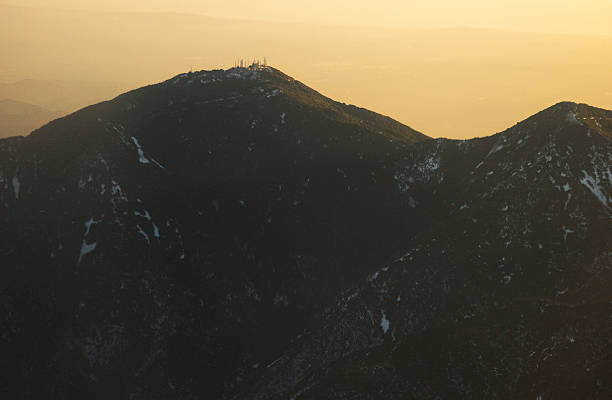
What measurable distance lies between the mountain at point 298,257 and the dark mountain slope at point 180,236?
14.7 inches

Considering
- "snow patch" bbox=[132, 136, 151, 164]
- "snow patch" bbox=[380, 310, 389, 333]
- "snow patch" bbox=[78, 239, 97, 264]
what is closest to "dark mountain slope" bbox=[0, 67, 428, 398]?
"snow patch" bbox=[78, 239, 97, 264]

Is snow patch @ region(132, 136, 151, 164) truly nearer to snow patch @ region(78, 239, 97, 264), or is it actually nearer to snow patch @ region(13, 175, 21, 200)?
snow patch @ region(78, 239, 97, 264)

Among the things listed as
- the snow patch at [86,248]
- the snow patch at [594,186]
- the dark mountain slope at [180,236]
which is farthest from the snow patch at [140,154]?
the snow patch at [594,186]

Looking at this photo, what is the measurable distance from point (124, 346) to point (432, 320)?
53.4 meters

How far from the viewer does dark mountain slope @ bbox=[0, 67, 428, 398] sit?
86625mm

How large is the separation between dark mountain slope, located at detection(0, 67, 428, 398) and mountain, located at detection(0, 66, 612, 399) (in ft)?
1.22

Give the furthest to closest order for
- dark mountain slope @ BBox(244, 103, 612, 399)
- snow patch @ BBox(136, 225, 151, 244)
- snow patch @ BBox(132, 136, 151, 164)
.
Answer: snow patch @ BBox(132, 136, 151, 164), snow patch @ BBox(136, 225, 151, 244), dark mountain slope @ BBox(244, 103, 612, 399)

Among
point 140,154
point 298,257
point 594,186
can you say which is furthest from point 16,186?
point 594,186

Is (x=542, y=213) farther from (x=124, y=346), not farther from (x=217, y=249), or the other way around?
(x=124, y=346)

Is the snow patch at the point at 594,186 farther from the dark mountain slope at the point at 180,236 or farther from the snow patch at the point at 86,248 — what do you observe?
the snow patch at the point at 86,248

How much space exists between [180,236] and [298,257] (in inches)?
962

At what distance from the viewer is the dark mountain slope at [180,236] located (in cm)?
8662

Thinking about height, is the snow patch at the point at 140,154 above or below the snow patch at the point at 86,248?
above

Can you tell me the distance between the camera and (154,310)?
90.1 m
